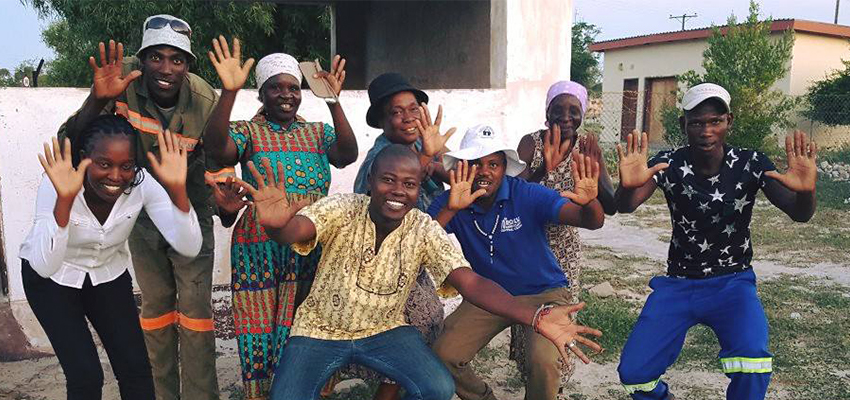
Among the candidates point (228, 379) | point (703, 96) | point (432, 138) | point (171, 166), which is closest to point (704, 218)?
point (703, 96)

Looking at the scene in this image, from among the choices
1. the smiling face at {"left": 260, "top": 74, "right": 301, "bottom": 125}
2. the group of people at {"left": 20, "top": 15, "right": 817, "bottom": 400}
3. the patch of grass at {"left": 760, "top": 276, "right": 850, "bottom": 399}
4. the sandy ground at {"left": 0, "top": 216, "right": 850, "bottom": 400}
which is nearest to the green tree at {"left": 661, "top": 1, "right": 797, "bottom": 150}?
the patch of grass at {"left": 760, "top": 276, "right": 850, "bottom": 399}

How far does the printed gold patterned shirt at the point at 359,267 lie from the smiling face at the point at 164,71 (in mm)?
977

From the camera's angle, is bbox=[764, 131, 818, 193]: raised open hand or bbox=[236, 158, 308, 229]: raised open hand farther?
bbox=[764, 131, 818, 193]: raised open hand

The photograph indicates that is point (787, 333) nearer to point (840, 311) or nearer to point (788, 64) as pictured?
point (840, 311)

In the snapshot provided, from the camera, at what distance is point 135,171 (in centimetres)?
271

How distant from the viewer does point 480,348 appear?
3.32 m

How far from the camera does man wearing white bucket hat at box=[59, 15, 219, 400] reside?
309 centimetres

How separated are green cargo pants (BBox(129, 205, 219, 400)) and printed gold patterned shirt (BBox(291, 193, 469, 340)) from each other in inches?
27.4

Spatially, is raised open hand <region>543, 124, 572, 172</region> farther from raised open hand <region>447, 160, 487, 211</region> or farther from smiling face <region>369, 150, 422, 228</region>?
smiling face <region>369, 150, 422, 228</region>

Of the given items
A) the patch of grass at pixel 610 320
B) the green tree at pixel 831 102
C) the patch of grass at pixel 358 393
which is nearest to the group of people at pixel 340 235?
the patch of grass at pixel 358 393

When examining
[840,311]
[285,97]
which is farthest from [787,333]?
[285,97]

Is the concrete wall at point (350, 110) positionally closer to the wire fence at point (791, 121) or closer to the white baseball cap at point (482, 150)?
the white baseball cap at point (482, 150)

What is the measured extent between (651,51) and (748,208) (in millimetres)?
20547

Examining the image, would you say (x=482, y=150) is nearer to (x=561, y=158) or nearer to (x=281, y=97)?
(x=561, y=158)
